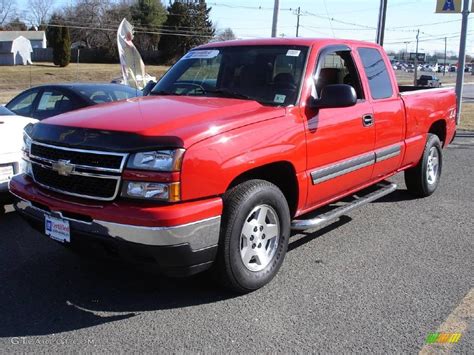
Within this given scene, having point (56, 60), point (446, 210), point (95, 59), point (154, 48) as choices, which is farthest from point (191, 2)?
point (446, 210)

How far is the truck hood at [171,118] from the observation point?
349 cm

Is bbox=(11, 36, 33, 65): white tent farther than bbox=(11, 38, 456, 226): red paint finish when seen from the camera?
Yes

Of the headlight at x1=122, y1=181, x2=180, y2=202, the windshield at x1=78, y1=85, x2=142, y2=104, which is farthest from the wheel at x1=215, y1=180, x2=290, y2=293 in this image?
the windshield at x1=78, y1=85, x2=142, y2=104

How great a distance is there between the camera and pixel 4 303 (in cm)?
385

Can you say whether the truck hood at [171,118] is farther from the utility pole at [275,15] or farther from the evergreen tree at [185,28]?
the evergreen tree at [185,28]

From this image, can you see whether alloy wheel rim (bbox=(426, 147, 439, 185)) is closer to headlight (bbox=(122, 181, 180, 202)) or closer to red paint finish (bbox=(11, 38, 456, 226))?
red paint finish (bbox=(11, 38, 456, 226))

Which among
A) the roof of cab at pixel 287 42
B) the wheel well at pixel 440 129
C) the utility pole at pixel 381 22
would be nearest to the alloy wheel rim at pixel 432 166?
the wheel well at pixel 440 129

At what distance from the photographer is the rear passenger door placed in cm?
545

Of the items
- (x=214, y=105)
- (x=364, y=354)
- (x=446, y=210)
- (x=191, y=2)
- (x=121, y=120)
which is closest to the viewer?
(x=364, y=354)

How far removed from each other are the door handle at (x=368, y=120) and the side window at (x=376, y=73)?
0.31 meters

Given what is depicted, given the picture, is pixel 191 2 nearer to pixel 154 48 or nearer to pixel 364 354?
pixel 154 48

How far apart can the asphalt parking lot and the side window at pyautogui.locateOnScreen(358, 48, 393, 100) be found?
1513mm

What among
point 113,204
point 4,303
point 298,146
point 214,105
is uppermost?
point 214,105

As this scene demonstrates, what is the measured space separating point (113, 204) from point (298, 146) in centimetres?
159
